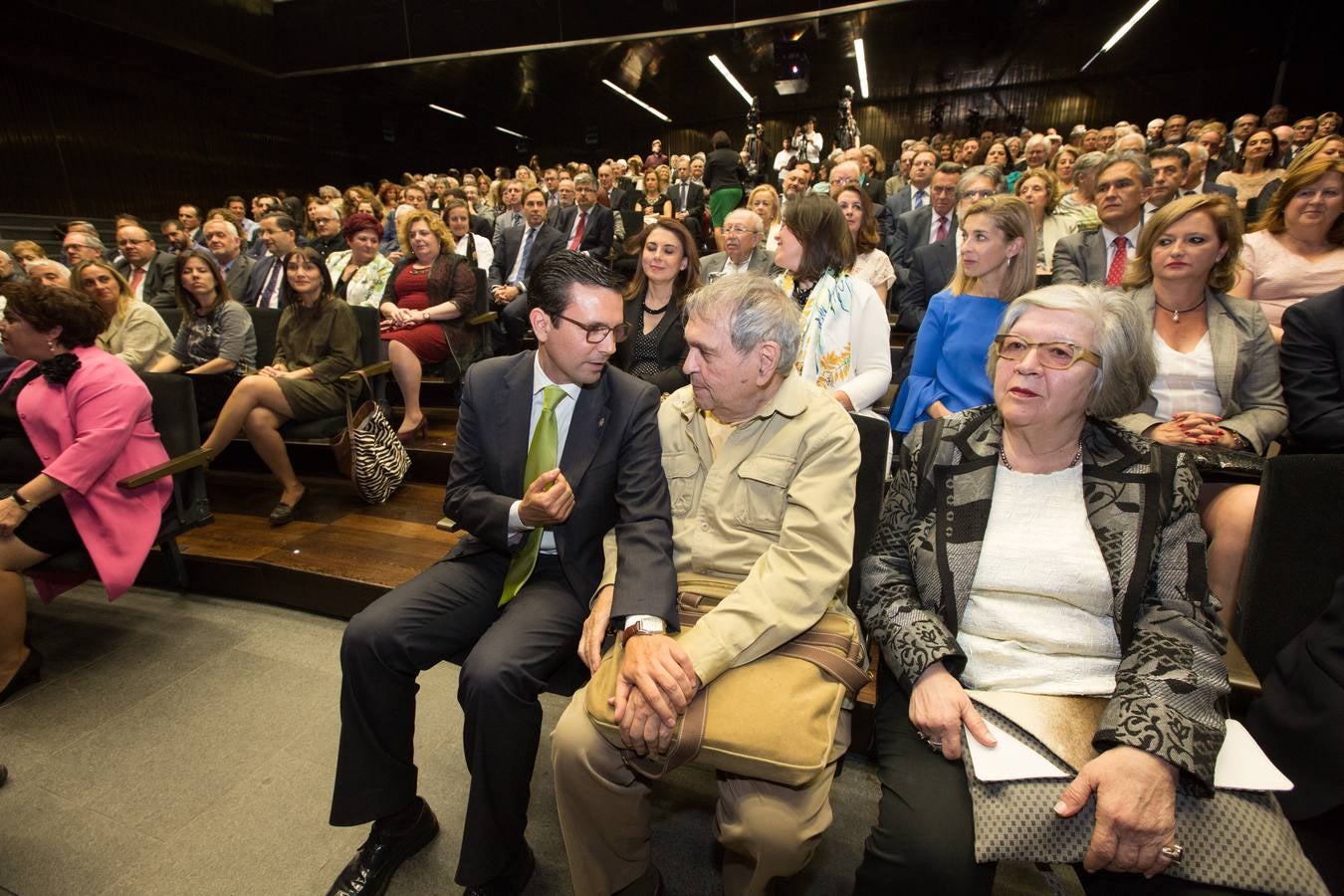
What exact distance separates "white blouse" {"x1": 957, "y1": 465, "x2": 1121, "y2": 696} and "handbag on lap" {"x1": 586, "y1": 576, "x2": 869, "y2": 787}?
0.27 metres

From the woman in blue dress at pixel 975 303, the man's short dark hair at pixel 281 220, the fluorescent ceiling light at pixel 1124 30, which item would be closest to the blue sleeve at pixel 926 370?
the woman in blue dress at pixel 975 303

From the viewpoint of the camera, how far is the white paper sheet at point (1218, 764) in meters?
0.98

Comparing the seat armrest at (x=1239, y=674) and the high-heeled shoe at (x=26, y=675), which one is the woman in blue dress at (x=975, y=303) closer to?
the seat armrest at (x=1239, y=674)

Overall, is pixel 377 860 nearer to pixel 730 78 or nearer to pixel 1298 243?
pixel 1298 243

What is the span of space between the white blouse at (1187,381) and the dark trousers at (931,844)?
1506 millimetres

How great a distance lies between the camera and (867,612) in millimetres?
1351

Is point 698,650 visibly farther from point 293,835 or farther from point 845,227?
point 845,227

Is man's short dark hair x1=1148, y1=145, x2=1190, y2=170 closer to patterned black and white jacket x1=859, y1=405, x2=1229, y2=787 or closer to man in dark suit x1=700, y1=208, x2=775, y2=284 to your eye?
man in dark suit x1=700, y1=208, x2=775, y2=284

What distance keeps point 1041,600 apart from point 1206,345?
1.32 m

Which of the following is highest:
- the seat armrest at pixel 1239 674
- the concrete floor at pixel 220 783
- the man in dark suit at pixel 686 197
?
the man in dark suit at pixel 686 197

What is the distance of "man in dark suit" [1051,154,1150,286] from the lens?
279 centimetres

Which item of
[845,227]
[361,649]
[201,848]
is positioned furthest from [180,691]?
[845,227]

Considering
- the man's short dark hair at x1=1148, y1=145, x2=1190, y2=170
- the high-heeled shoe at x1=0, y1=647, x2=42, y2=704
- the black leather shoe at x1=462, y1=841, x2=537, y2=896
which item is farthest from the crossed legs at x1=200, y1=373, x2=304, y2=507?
the man's short dark hair at x1=1148, y1=145, x2=1190, y2=170

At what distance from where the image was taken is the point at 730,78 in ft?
42.2
